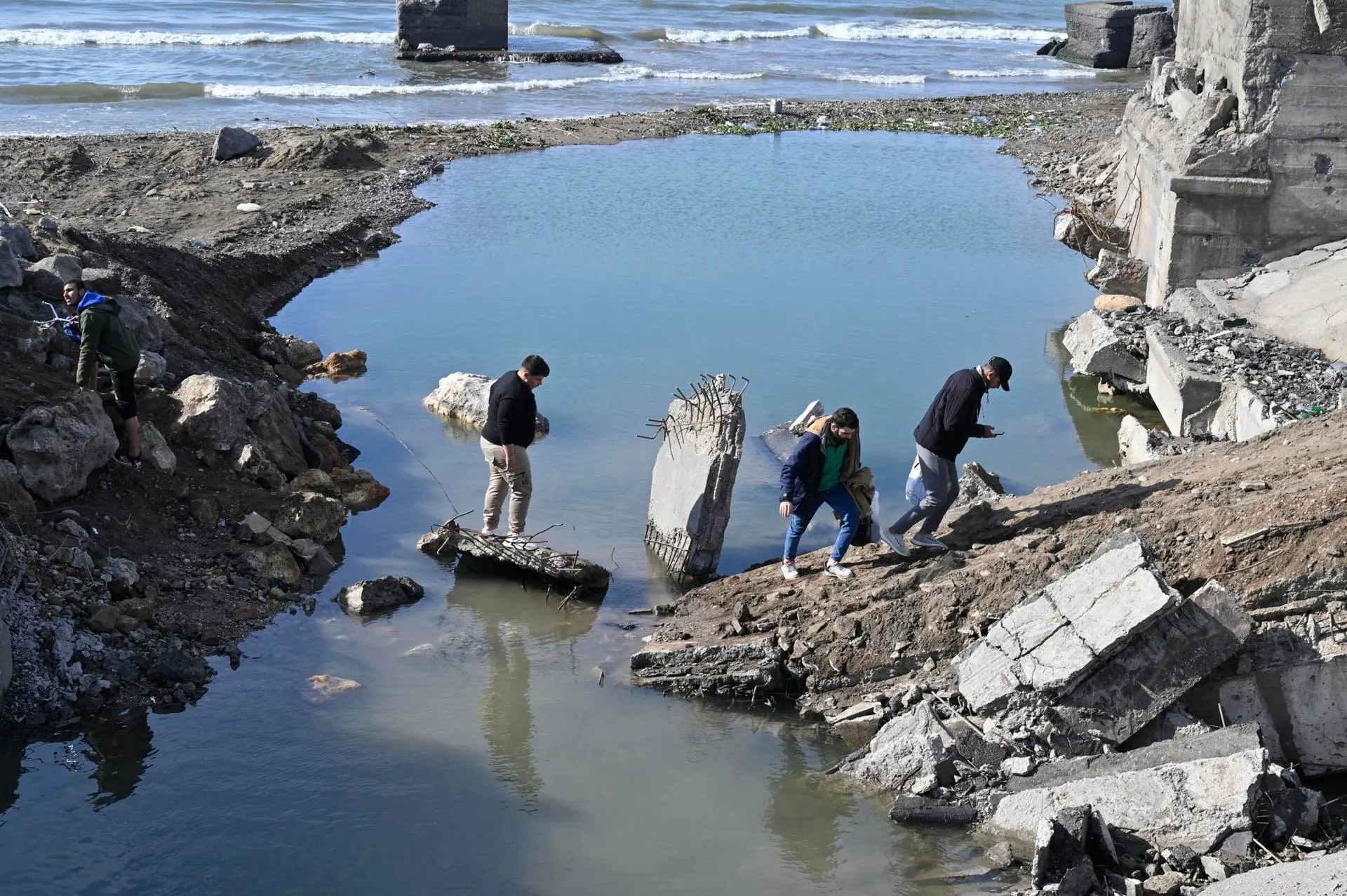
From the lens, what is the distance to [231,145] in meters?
24.2

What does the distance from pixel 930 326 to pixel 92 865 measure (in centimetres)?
1197

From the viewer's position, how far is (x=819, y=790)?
7496 millimetres

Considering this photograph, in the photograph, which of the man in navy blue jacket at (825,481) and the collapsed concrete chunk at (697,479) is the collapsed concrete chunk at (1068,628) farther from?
the collapsed concrete chunk at (697,479)

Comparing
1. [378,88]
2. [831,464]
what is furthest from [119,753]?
[378,88]

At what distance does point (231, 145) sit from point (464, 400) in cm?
1346

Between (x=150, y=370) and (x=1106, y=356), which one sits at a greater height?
(x=1106, y=356)

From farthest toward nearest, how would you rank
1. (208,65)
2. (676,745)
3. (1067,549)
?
(208,65) < (1067,549) < (676,745)

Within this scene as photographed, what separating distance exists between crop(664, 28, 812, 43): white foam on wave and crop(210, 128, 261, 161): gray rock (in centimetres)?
2984

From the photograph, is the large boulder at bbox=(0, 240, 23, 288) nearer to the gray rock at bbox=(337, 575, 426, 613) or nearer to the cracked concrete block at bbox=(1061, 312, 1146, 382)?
the gray rock at bbox=(337, 575, 426, 613)

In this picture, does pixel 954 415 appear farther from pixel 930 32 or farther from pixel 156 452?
pixel 930 32

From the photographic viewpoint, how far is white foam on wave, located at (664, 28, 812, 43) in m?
52.0

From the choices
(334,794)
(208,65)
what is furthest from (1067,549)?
(208,65)

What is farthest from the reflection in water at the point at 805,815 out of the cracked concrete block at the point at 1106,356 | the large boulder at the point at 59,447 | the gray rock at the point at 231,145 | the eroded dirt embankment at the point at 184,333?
the gray rock at the point at 231,145

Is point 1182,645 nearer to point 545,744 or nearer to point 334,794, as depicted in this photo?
point 545,744
